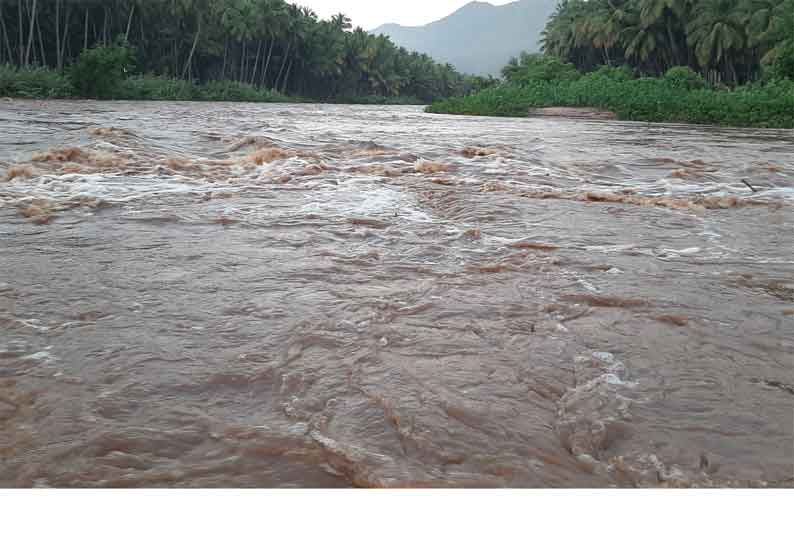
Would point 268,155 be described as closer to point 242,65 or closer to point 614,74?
point 614,74

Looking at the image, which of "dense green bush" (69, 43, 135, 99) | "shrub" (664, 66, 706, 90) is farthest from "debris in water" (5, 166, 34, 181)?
"shrub" (664, 66, 706, 90)

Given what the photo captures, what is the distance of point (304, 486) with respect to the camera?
1.70 m

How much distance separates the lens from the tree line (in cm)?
3061

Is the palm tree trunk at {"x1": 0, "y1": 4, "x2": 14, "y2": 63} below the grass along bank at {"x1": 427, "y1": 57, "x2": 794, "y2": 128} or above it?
above

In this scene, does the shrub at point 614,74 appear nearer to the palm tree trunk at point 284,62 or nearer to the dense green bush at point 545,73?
the dense green bush at point 545,73

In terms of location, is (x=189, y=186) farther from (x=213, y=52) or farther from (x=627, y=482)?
(x=213, y=52)

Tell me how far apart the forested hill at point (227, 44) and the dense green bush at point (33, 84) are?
5816mm

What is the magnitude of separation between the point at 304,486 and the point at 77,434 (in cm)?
68

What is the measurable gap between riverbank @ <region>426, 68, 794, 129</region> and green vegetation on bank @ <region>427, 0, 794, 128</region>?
0.03m

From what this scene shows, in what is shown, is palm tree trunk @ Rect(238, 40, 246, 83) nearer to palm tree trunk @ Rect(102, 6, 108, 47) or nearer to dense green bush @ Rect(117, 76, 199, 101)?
palm tree trunk @ Rect(102, 6, 108, 47)

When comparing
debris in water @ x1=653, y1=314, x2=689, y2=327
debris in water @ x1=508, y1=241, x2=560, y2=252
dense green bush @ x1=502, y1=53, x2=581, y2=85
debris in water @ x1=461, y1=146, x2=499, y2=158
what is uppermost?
dense green bush @ x1=502, y1=53, x2=581, y2=85

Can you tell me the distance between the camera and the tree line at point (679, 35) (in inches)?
1205

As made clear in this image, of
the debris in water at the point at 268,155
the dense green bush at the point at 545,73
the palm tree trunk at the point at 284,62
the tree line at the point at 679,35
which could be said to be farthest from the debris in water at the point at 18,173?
the palm tree trunk at the point at 284,62

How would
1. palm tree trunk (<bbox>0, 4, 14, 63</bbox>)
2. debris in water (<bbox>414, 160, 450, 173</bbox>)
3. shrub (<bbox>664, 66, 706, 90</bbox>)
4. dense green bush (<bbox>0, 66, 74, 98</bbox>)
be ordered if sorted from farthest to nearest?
palm tree trunk (<bbox>0, 4, 14, 63</bbox>) < shrub (<bbox>664, 66, 706, 90</bbox>) < dense green bush (<bbox>0, 66, 74, 98</bbox>) < debris in water (<bbox>414, 160, 450, 173</bbox>)
